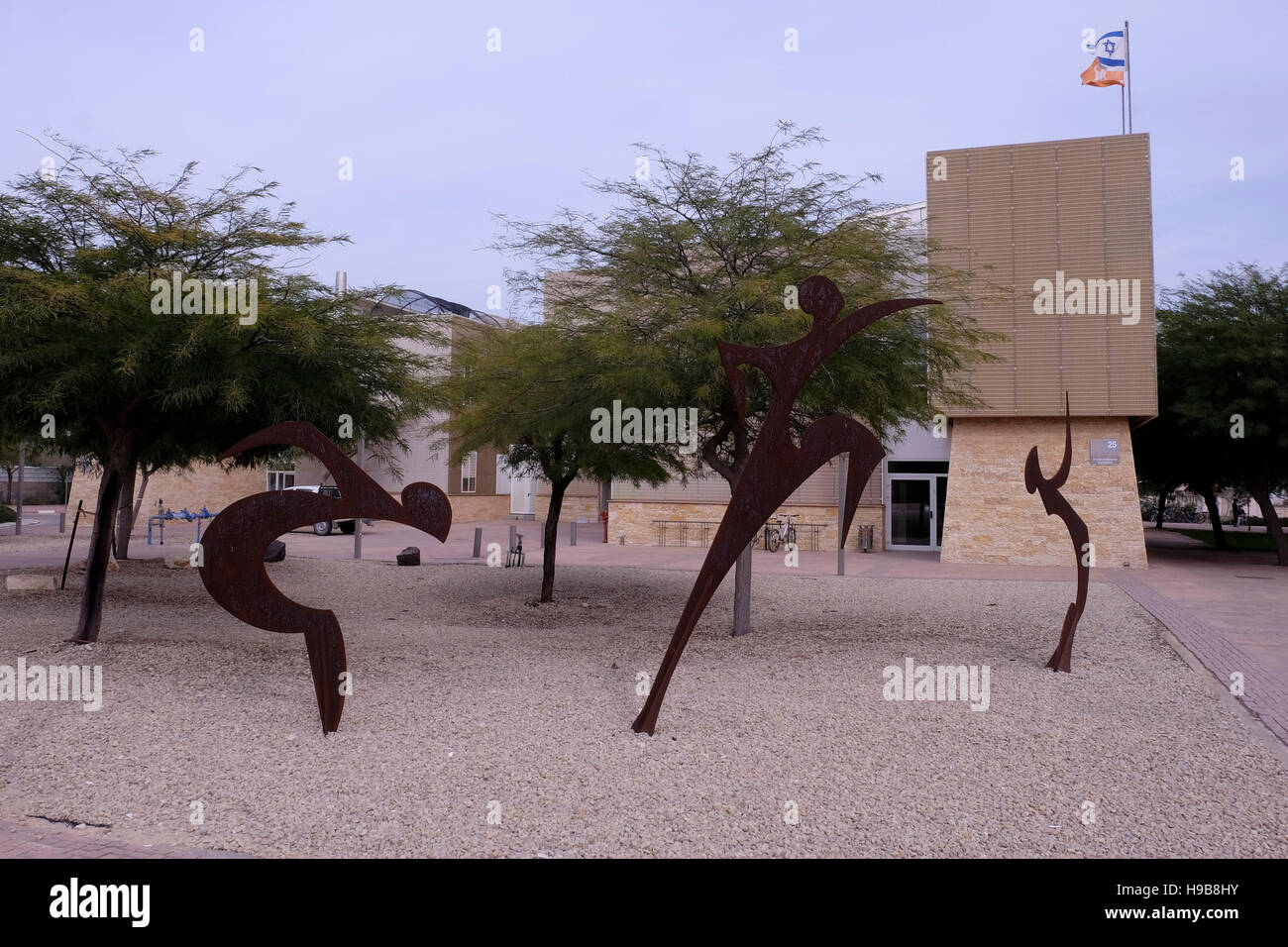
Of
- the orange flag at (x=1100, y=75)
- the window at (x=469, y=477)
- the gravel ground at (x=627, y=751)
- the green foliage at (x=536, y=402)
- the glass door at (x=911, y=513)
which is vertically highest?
the orange flag at (x=1100, y=75)

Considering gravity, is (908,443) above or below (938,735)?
above

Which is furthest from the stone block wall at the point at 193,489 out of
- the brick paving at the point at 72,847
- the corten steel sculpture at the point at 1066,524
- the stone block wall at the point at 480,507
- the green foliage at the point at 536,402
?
the brick paving at the point at 72,847

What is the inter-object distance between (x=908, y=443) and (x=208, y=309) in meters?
22.8

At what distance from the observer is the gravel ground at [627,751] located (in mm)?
5172


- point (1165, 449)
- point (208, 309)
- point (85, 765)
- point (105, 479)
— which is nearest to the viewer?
point (85, 765)

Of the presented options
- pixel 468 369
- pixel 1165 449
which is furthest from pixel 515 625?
pixel 1165 449

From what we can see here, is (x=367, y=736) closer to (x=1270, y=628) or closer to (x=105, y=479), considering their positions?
(x=105, y=479)

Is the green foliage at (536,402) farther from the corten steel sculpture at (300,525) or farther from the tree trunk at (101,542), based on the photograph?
the tree trunk at (101,542)

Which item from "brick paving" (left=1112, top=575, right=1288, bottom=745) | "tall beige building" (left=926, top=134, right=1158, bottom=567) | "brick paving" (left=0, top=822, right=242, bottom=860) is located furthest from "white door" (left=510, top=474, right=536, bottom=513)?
"brick paving" (left=0, top=822, right=242, bottom=860)

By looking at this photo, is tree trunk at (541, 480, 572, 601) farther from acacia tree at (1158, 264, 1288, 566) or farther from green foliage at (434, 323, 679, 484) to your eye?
acacia tree at (1158, 264, 1288, 566)

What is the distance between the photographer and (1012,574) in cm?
2158

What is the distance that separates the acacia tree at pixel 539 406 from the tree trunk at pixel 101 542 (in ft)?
11.8
